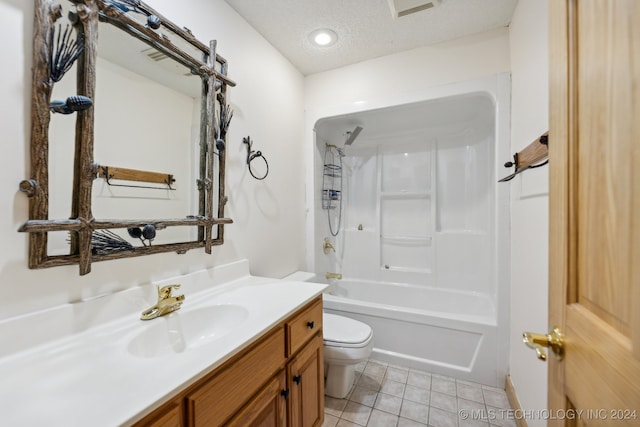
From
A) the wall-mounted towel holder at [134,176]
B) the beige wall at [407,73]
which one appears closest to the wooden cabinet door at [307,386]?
the wall-mounted towel holder at [134,176]

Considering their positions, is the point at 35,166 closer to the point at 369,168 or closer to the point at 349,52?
the point at 349,52

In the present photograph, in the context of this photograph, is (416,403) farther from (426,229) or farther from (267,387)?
(426,229)

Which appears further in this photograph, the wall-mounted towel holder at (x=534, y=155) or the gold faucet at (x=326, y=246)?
the gold faucet at (x=326, y=246)

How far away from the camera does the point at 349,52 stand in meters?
2.06

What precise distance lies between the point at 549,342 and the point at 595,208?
324mm

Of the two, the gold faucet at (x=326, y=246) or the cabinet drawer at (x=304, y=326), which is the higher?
the gold faucet at (x=326, y=246)

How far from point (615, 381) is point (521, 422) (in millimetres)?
1501

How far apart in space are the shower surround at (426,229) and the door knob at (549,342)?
1.36 metres

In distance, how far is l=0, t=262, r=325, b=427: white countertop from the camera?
0.51m

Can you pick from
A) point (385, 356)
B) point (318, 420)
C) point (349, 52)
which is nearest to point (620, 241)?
point (318, 420)

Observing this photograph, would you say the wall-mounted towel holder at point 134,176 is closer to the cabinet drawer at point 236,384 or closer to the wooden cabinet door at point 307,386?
the cabinet drawer at point 236,384

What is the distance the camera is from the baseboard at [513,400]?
→ 1425 millimetres

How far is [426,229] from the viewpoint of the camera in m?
2.84

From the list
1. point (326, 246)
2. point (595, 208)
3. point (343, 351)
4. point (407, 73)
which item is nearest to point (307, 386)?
point (343, 351)
